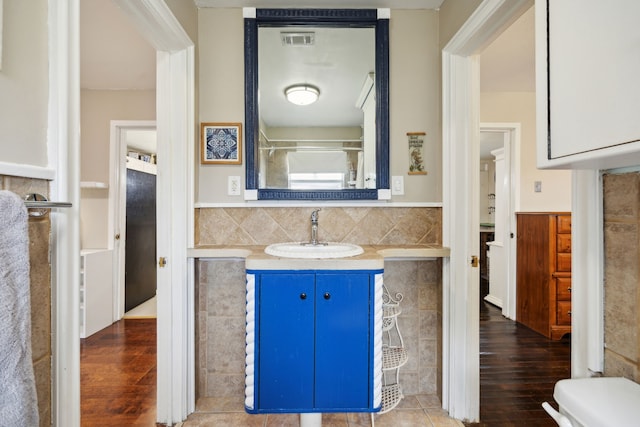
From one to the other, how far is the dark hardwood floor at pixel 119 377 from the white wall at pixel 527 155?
3588mm

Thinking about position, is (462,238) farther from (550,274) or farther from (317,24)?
(550,274)

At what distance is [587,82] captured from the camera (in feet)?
2.34

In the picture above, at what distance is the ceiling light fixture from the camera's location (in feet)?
6.33

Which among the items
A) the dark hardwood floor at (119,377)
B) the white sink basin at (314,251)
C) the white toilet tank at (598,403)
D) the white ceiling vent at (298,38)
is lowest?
the dark hardwood floor at (119,377)

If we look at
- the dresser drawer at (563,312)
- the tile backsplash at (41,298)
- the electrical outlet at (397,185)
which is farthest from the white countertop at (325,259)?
the dresser drawer at (563,312)

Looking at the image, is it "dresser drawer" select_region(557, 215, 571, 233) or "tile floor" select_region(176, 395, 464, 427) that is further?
"dresser drawer" select_region(557, 215, 571, 233)

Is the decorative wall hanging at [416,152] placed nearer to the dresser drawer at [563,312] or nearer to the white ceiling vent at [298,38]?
the white ceiling vent at [298,38]

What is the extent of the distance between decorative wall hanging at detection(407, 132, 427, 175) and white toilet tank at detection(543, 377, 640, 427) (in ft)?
4.28

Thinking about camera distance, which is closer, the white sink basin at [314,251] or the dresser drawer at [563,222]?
the white sink basin at [314,251]

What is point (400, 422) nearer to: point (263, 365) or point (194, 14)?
point (263, 365)

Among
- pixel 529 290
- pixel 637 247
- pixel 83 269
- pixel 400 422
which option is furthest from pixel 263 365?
pixel 529 290

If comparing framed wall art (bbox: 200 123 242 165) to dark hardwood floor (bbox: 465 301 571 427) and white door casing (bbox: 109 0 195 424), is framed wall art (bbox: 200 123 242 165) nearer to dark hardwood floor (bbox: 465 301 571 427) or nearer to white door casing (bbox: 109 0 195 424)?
white door casing (bbox: 109 0 195 424)

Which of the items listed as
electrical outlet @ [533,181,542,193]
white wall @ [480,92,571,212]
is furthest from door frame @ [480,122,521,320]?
Answer: electrical outlet @ [533,181,542,193]

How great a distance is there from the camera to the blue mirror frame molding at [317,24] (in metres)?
1.89
